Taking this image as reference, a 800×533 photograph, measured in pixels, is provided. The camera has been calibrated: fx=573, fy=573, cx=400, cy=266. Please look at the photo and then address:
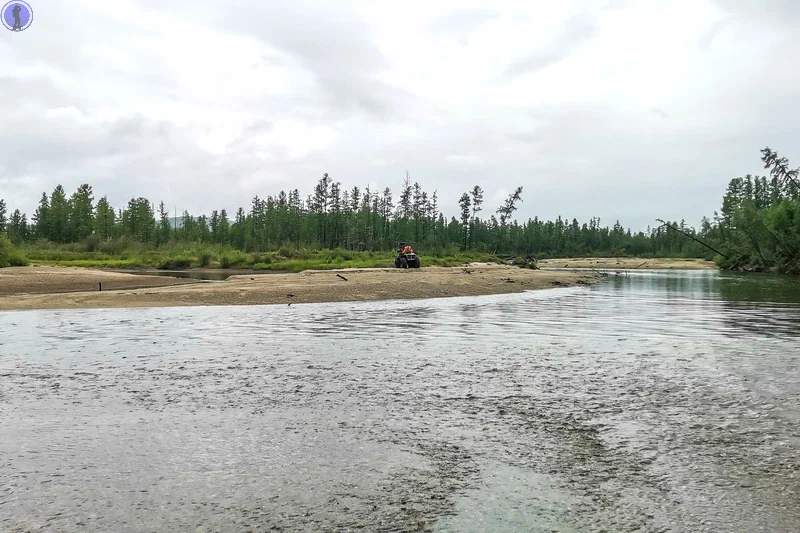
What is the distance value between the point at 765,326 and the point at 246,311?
60.1 ft

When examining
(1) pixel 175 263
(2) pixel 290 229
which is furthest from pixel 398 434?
(2) pixel 290 229

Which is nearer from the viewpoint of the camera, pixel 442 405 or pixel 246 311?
pixel 442 405

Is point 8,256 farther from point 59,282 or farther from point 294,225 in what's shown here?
point 294,225

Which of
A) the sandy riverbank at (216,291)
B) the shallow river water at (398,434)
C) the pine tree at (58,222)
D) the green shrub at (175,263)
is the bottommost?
the shallow river water at (398,434)

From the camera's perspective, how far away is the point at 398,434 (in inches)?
281

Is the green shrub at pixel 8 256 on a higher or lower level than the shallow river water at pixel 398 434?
higher

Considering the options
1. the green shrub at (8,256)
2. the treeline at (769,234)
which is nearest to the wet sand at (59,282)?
the green shrub at (8,256)

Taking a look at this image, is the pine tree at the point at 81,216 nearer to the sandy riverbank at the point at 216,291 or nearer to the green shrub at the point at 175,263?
the green shrub at the point at 175,263

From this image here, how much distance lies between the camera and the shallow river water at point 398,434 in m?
4.99

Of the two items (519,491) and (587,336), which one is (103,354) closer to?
(519,491)

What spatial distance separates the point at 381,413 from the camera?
8.12m

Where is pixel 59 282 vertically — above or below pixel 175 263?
below

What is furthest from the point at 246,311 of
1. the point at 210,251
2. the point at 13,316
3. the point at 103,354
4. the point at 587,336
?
the point at 210,251

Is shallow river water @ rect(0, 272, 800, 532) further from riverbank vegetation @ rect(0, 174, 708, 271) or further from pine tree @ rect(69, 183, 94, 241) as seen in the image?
pine tree @ rect(69, 183, 94, 241)
